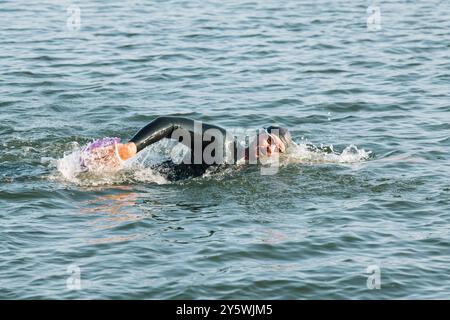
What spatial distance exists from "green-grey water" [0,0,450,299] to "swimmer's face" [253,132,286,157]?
1.65 ft

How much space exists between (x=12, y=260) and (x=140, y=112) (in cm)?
684

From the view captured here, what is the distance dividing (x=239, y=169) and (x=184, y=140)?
3.50ft

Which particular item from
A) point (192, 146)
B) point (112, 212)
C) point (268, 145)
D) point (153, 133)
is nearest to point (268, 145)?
point (268, 145)

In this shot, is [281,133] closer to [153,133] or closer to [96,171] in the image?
[153,133]

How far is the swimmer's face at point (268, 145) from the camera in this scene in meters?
11.9

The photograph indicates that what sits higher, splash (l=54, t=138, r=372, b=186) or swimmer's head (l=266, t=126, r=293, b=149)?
swimmer's head (l=266, t=126, r=293, b=149)

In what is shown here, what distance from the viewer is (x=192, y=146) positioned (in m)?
12.0

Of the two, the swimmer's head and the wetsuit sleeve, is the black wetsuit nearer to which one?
the wetsuit sleeve

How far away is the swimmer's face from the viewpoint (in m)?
11.9

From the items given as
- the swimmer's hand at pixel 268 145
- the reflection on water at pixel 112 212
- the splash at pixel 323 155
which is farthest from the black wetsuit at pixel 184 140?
the splash at pixel 323 155

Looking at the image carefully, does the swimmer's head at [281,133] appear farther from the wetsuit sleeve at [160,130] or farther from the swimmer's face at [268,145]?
the wetsuit sleeve at [160,130]

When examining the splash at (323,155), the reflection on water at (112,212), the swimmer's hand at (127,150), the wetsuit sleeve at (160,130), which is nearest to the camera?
the reflection on water at (112,212)

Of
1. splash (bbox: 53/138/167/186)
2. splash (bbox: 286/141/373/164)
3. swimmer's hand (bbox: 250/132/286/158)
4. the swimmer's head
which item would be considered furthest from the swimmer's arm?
splash (bbox: 286/141/373/164)

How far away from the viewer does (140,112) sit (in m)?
16.4
